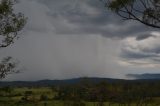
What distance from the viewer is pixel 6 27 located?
43594mm

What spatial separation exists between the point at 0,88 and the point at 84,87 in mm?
31680

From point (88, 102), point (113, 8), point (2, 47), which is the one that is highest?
point (113, 8)

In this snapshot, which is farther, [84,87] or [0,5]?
[84,87]

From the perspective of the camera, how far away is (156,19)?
36219 mm

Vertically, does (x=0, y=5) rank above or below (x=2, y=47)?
above

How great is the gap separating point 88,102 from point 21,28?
143 ft

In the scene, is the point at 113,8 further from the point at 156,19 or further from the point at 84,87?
the point at 84,87

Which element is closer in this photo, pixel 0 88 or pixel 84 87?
pixel 0 88

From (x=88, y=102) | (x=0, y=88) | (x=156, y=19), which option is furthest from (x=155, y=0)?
(x=88, y=102)

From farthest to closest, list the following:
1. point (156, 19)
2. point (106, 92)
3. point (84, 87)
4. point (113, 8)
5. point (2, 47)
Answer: point (106, 92)
point (84, 87)
point (2, 47)
point (113, 8)
point (156, 19)

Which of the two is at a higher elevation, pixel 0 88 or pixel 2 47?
pixel 2 47

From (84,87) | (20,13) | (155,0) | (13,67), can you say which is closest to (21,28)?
(20,13)

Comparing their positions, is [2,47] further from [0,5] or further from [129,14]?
[129,14]

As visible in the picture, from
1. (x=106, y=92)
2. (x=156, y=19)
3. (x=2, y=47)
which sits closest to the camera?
(x=156, y=19)
